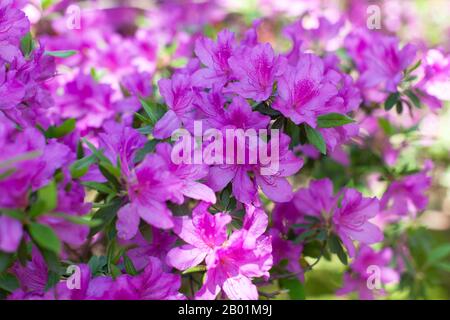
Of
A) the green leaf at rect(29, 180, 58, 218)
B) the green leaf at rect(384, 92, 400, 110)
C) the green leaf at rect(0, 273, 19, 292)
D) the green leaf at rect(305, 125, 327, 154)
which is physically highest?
the green leaf at rect(384, 92, 400, 110)

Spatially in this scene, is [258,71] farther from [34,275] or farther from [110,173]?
[34,275]

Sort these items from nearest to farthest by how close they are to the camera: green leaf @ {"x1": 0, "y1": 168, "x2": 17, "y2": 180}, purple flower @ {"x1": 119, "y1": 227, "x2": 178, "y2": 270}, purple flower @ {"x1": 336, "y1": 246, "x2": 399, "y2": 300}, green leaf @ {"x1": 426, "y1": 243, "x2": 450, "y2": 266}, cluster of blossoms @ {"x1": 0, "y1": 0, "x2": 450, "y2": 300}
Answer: green leaf @ {"x1": 0, "y1": 168, "x2": 17, "y2": 180} → cluster of blossoms @ {"x1": 0, "y1": 0, "x2": 450, "y2": 300} → purple flower @ {"x1": 119, "y1": 227, "x2": 178, "y2": 270} → purple flower @ {"x1": 336, "y1": 246, "x2": 399, "y2": 300} → green leaf @ {"x1": 426, "y1": 243, "x2": 450, "y2": 266}

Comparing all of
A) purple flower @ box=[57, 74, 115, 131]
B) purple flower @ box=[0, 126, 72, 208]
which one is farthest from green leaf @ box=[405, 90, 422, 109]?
purple flower @ box=[0, 126, 72, 208]

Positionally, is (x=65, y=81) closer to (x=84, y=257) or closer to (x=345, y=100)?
(x=84, y=257)

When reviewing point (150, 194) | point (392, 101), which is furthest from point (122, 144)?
point (392, 101)

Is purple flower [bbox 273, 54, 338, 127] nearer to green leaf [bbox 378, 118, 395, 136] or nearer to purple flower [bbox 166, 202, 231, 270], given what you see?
purple flower [bbox 166, 202, 231, 270]

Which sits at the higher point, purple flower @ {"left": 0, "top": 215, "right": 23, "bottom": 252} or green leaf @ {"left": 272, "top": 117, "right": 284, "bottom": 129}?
green leaf @ {"left": 272, "top": 117, "right": 284, "bottom": 129}
